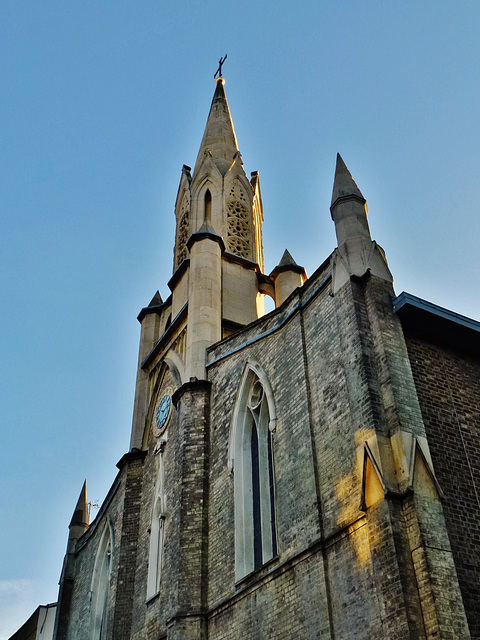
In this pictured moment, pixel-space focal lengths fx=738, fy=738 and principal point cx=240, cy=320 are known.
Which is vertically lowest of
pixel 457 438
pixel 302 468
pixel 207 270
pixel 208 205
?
pixel 457 438

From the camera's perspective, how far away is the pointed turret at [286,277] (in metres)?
23.4

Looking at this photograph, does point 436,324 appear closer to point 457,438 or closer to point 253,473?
point 457,438

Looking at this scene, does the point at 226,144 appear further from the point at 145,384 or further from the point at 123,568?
the point at 123,568

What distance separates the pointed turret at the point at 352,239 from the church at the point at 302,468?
4 cm

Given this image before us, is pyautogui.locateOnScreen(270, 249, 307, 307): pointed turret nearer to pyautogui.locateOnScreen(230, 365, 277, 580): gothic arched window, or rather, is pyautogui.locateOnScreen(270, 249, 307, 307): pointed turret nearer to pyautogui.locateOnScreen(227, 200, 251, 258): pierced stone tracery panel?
pyautogui.locateOnScreen(227, 200, 251, 258): pierced stone tracery panel

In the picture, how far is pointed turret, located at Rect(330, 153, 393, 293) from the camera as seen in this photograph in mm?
14336

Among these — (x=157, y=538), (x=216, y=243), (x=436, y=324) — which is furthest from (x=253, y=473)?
(x=216, y=243)

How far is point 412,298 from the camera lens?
13617 mm

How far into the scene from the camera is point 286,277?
2367cm

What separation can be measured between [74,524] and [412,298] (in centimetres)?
1795

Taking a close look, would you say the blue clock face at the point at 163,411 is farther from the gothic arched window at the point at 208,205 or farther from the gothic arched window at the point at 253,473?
the gothic arched window at the point at 208,205

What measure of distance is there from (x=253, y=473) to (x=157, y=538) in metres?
4.50

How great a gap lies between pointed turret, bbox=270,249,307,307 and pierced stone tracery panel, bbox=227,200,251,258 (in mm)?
1104

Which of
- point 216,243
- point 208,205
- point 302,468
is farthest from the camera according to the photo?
point 208,205
